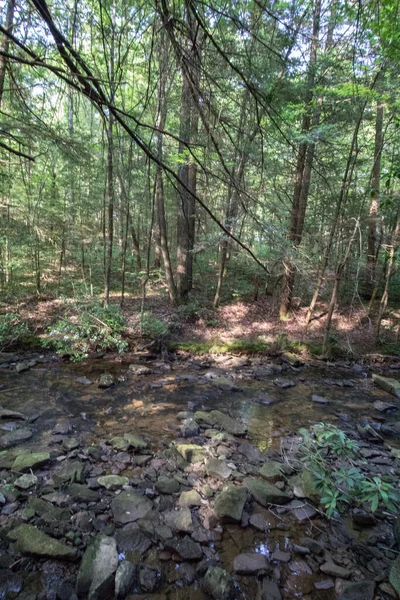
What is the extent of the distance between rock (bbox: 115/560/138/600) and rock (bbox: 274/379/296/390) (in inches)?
224

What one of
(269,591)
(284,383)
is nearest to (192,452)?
(269,591)

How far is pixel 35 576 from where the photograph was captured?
2605 millimetres

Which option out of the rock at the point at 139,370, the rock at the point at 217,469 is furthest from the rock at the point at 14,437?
the rock at the point at 139,370

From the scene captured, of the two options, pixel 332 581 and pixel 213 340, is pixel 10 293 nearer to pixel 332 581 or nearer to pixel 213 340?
pixel 213 340

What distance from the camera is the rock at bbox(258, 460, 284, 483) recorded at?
415 centimetres

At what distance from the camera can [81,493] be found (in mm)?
3586

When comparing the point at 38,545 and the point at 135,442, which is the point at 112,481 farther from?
the point at 38,545

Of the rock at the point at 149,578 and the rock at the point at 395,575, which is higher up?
the rock at the point at 395,575

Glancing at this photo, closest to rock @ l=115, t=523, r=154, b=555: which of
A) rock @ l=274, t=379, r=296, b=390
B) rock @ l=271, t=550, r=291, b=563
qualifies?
rock @ l=271, t=550, r=291, b=563

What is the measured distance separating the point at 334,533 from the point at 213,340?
6876 millimetres

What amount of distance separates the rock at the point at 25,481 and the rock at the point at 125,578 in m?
1.57

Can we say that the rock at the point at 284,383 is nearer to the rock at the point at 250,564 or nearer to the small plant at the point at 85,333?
the small plant at the point at 85,333

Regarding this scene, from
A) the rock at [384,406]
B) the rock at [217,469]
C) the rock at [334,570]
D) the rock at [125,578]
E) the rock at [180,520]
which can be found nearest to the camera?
the rock at [125,578]

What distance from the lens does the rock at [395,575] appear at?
8.57ft
